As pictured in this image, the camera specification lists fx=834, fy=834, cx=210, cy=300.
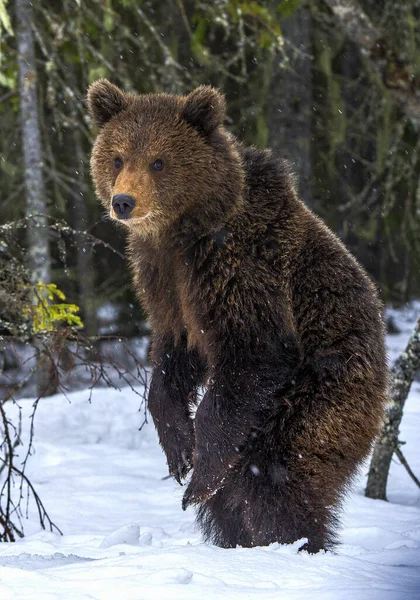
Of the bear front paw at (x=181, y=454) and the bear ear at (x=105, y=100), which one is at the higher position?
the bear ear at (x=105, y=100)

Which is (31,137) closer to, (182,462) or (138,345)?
(182,462)

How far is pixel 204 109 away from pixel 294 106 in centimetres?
627

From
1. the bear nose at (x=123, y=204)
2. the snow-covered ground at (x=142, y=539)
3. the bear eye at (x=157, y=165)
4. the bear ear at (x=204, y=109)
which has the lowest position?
the snow-covered ground at (x=142, y=539)

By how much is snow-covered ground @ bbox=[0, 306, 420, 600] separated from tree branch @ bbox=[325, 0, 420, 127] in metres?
2.93

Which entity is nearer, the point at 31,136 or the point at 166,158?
the point at 166,158

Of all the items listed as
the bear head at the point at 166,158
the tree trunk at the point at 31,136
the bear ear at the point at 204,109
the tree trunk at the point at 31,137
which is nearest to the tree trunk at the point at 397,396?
the bear head at the point at 166,158

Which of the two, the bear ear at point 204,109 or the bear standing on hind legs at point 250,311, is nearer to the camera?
the bear standing on hind legs at point 250,311

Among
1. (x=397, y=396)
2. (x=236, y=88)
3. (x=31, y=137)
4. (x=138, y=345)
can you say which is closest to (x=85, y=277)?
(x=138, y=345)

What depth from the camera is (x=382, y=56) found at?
7.65m

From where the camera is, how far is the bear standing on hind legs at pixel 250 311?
13.2 feet

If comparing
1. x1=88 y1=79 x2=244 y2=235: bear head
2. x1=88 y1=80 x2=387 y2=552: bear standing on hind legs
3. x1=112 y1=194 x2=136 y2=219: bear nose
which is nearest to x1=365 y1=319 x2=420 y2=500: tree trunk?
x1=88 y1=80 x2=387 y2=552: bear standing on hind legs

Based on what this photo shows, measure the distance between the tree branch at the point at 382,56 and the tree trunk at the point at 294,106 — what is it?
2.37m

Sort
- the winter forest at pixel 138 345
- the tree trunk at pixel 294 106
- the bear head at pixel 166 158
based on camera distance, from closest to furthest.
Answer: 1. the winter forest at pixel 138 345
2. the bear head at pixel 166 158
3. the tree trunk at pixel 294 106

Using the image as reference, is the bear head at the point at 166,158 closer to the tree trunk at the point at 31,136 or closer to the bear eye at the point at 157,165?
the bear eye at the point at 157,165
